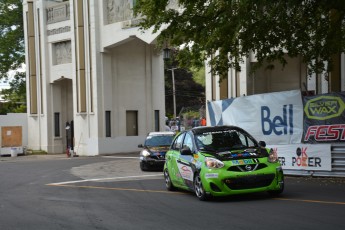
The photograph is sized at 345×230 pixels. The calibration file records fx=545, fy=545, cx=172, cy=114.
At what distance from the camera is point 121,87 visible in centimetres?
3541

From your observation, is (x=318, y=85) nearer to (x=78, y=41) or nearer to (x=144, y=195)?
(x=144, y=195)

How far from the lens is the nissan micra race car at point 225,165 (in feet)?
35.3

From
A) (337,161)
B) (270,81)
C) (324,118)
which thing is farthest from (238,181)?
(270,81)

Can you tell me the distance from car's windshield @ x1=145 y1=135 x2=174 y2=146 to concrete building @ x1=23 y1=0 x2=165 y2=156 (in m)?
10.4

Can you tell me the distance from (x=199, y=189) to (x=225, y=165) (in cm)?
95

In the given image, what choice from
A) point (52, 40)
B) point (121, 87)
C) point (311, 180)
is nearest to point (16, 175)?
point (311, 180)

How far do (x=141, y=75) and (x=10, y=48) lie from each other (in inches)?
571

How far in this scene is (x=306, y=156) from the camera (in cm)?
1576

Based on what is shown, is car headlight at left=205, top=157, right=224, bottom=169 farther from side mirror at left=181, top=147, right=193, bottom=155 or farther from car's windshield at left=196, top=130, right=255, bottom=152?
side mirror at left=181, top=147, right=193, bottom=155

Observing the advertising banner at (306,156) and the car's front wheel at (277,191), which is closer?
the car's front wheel at (277,191)

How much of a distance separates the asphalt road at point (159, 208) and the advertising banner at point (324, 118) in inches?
48.6

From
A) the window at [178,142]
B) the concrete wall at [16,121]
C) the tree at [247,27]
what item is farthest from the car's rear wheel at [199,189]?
the concrete wall at [16,121]

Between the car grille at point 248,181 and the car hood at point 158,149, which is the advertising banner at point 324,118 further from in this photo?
the car hood at point 158,149

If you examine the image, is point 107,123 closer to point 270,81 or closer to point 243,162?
point 270,81
